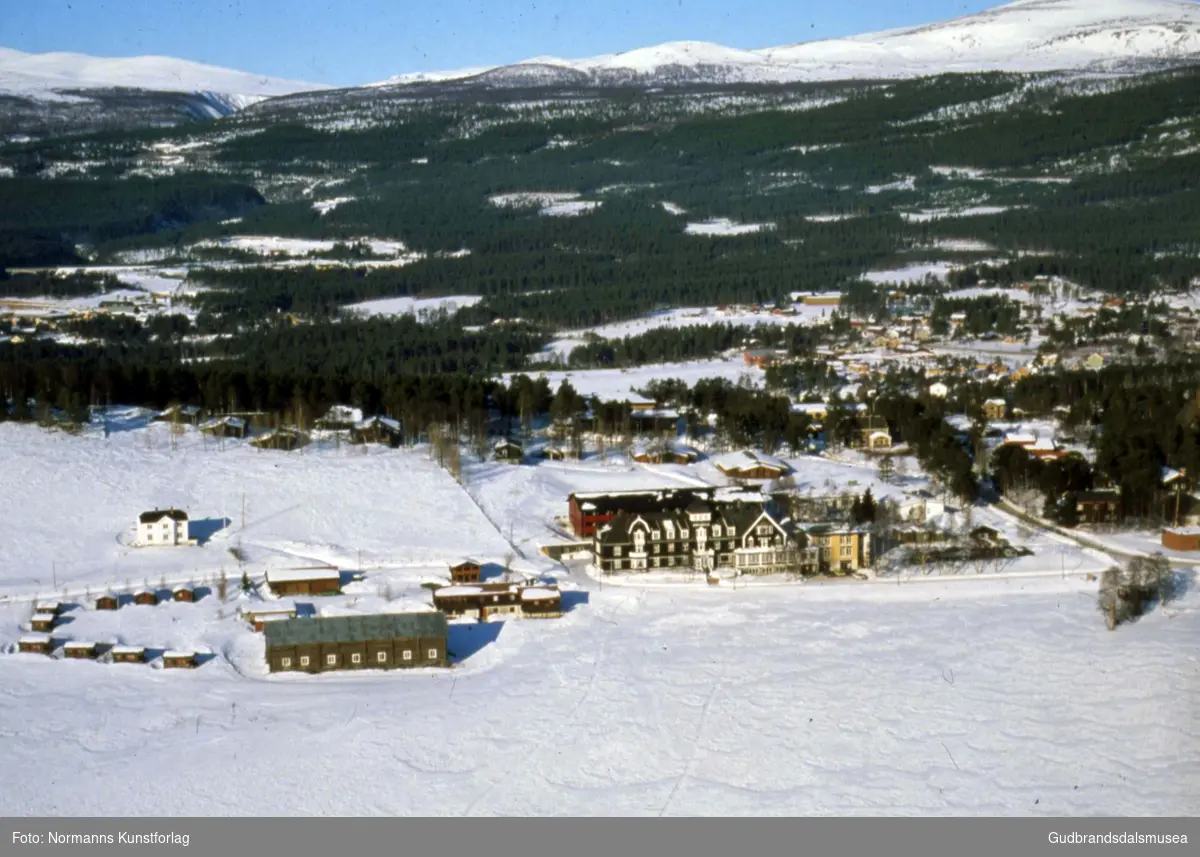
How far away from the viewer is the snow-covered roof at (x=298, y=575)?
65.7ft

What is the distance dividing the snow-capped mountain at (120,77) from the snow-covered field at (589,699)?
116m

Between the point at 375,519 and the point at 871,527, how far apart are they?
6.57 metres

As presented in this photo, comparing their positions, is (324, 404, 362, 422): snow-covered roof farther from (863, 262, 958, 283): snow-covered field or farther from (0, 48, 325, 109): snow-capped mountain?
(0, 48, 325, 109): snow-capped mountain

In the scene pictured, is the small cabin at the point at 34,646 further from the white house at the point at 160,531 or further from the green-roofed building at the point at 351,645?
the white house at the point at 160,531

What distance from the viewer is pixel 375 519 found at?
2308cm

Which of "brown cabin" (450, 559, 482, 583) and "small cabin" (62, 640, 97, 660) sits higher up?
"brown cabin" (450, 559, 482, 583)

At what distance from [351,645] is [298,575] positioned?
9.30ft

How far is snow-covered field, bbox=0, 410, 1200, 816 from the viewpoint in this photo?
45.2ft

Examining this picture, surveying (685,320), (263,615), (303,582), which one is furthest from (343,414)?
(685,320)

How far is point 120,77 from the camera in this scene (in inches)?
5920

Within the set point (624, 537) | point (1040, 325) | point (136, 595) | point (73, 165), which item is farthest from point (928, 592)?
point (73, 165)

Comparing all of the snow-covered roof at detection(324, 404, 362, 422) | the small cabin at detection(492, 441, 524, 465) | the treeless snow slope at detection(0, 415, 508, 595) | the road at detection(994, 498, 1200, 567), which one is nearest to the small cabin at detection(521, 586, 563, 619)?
the treeless snow slope at detection(0, 415, 508, 595)

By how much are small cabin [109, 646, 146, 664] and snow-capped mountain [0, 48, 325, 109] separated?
391ft

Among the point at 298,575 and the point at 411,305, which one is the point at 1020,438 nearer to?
the point at 298,575
